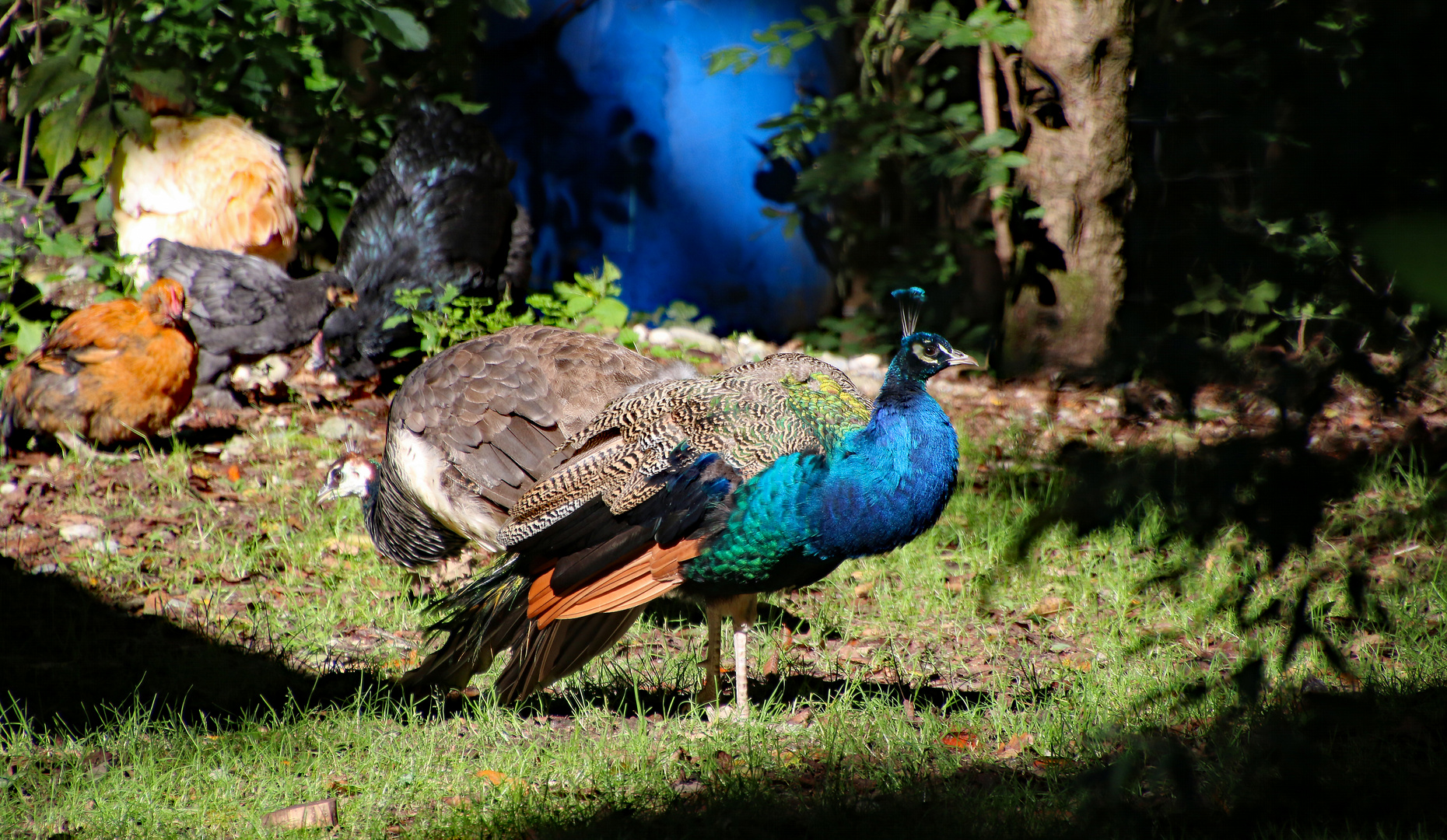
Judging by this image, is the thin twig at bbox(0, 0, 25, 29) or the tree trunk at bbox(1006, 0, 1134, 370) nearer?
the tree trunk at bbox(1006, 0, 1134, 370)

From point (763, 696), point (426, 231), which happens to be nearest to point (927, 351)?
point (763, 696)

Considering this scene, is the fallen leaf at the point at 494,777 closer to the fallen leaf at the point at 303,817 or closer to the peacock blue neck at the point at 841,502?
the fallen leaf at the point at 303,817

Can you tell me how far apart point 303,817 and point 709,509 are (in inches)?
48.7

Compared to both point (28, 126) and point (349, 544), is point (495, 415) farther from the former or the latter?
point (28, 126)

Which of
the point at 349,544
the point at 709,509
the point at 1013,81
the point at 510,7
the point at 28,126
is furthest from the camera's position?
the point at 28,126

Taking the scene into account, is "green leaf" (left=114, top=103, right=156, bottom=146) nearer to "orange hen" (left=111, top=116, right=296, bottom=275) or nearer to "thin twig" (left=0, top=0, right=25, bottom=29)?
"orange hen" (left=111, top=116, right=296, bottom=275)

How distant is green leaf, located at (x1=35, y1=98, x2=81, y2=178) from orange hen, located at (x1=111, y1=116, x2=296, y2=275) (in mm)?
540

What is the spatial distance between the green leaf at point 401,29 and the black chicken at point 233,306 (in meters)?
1.76

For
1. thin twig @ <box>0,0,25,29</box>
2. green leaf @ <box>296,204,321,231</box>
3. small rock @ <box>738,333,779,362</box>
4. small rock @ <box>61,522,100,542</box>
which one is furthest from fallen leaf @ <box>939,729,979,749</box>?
thin twig @ <box>0,0,25,29</box>

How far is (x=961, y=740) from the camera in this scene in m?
3.14

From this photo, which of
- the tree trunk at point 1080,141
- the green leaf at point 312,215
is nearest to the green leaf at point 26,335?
the green leaf at point 312,215

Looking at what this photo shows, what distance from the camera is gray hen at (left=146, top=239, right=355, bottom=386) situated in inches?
242

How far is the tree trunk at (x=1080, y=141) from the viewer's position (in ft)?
20.0

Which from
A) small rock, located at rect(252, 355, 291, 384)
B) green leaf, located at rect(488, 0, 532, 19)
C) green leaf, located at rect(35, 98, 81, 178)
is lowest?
small rock, located at rect(252, 355, 291, 384)
